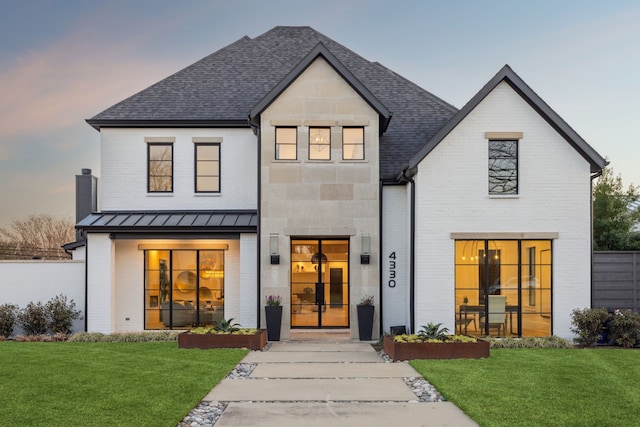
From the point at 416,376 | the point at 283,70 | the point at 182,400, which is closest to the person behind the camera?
the point at 182,400

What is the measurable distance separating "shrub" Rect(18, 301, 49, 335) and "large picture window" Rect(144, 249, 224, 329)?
3.35 meters

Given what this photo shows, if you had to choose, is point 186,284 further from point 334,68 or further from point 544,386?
point 544,386

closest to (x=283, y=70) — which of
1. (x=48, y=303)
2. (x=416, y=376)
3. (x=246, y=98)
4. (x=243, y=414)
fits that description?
(x=246, y=98)

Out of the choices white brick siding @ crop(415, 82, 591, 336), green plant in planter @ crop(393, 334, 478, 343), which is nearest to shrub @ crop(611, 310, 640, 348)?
white brick siding @ crop(415, 82, 591, 336)

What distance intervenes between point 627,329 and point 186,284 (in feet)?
45.0

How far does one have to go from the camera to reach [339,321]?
55.1ft

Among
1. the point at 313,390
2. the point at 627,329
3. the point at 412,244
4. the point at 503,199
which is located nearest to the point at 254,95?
the point at 412,244

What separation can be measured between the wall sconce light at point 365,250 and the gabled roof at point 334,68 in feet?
13.0

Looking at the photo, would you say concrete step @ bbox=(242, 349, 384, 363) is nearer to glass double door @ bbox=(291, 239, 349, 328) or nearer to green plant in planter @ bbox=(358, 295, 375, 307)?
green plant in planter @ bbox=(358, 295, 375, 307)

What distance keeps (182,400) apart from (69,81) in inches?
757

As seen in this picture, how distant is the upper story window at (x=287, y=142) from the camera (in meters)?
16.4

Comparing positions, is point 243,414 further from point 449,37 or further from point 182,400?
point 449,37

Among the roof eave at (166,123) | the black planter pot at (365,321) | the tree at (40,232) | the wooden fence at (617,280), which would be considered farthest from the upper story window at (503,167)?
the tree at (40,232)

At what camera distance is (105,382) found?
9445 millimetres
